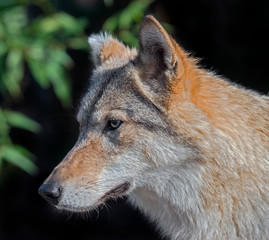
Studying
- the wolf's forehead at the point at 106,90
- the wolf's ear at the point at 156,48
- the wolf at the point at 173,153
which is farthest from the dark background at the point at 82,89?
the wolf's ear at the point at 156,48

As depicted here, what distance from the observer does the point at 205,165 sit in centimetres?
407

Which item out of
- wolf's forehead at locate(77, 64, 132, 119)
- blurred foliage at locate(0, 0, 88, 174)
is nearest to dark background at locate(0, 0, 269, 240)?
blurred foliage at locate(0, 0, 88, 174)

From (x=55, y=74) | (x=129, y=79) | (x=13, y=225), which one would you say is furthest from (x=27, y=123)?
(x=129, y=79)

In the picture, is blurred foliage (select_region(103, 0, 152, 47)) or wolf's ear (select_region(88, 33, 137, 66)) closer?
wolf's ear (select_region(88, 33, 137, 66))

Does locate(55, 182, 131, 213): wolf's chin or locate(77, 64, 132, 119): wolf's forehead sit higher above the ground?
locate(77, 64, 132, 119): wolf's forehead

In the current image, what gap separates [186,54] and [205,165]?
0.81 meters

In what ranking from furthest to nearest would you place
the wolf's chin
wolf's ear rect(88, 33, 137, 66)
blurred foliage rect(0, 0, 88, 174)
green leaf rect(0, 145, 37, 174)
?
green leaf rect(0, 145, 37, 174) → blurred foliage rect(0, 0, 88, 174) → wolf's ear rect(88, 33, 137, 66) → the wolf's chin

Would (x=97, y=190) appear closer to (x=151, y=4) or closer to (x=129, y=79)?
(x=129, y=79)

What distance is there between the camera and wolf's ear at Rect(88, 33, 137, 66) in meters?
4.89

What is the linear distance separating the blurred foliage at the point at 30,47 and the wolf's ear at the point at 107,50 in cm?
183

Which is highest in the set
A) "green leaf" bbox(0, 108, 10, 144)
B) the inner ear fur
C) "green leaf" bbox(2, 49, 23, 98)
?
the inner ear fur

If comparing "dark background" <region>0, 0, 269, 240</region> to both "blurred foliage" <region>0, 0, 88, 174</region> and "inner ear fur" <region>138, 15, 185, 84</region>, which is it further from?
"inner ear fur" <region>138, 15, 185, 84</region>

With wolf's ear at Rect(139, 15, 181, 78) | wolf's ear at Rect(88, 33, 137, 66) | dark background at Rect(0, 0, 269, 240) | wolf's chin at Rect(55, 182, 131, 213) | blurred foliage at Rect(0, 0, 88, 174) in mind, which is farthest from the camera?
dark background at Rect(0, 0, 269, 240)

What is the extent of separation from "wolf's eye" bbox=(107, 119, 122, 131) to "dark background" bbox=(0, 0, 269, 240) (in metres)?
3.66
